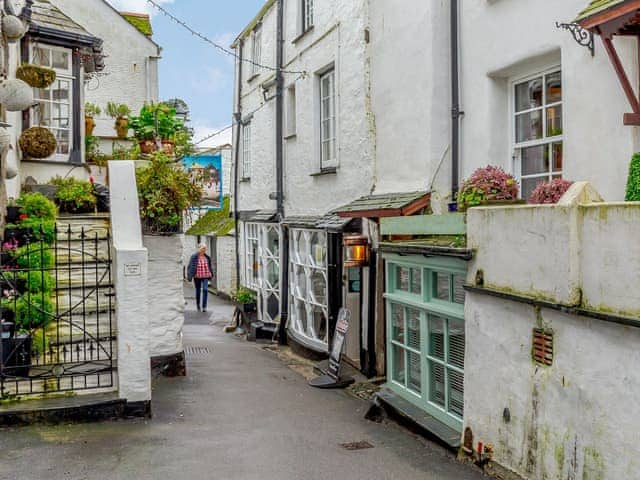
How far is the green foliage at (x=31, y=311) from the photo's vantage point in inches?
296

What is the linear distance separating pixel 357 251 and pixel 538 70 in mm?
4030

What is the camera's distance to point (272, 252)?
16.0m

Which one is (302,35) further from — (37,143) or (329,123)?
(37,143)

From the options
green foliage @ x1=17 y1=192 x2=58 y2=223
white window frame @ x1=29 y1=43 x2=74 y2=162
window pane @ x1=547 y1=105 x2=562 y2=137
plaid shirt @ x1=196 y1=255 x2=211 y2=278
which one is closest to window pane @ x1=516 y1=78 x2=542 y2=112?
window pane @ x1=547 y1=105 x2=562 y2=137

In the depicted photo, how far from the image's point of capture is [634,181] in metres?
5.45

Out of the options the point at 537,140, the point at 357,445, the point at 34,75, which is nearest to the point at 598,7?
the point at 537,140

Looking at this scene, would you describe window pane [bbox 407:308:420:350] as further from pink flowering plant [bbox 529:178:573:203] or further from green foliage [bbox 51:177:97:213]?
green foliage [bbox 51:177:97:213]

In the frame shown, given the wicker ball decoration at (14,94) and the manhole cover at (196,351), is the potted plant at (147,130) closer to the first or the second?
the wicker ball decoration at (14,94)

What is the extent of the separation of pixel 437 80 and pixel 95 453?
235 inches

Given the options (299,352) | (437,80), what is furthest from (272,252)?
(437,80)

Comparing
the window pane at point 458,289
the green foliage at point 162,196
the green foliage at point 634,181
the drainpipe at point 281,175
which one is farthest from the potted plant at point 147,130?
the green foliage at point 634,181

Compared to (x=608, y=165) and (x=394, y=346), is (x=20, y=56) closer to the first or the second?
(x=394, y=346)

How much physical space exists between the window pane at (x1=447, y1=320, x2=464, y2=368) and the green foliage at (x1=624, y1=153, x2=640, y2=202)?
6.39ft

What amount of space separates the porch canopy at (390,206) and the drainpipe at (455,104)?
0.39 meters
